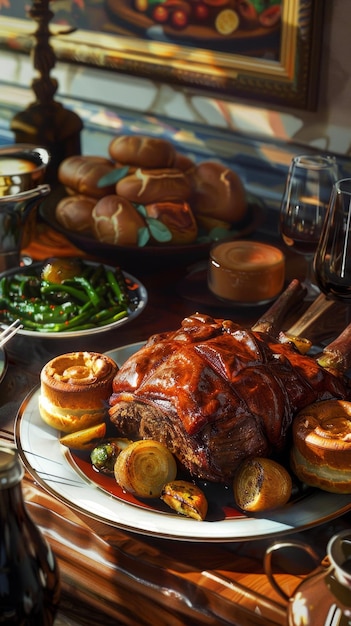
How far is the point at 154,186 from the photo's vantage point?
6.23 ft

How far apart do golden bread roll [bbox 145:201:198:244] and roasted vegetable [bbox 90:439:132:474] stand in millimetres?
757

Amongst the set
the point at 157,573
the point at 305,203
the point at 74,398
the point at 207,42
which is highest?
the point at 207,42

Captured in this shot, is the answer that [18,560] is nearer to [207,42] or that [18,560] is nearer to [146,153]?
[146,153]

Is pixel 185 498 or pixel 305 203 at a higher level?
pixel 305 203

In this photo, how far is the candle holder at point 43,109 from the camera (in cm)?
221

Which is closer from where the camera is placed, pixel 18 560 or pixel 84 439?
pixel 18 560

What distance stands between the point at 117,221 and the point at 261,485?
89 centimetres

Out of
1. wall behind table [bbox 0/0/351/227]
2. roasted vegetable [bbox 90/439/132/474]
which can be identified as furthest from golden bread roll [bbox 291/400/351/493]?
wall behind table [bbox 0/0/351/227]

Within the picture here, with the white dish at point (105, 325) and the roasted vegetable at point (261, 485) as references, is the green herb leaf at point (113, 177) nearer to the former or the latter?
the white dish at point (105, 325)

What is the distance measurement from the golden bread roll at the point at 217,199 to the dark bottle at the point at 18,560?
1169 millimetres

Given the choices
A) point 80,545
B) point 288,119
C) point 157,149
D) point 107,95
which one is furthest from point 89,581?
point 107,95

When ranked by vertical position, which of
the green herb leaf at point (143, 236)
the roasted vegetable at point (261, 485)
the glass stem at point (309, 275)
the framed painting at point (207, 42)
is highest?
the framed painting at point (207, 42)

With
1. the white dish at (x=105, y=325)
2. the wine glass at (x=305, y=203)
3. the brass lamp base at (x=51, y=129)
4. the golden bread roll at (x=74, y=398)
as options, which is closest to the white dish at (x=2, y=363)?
the white dish at (x=105, y=325)

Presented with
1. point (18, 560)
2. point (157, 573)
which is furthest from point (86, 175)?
point (18, 560)
